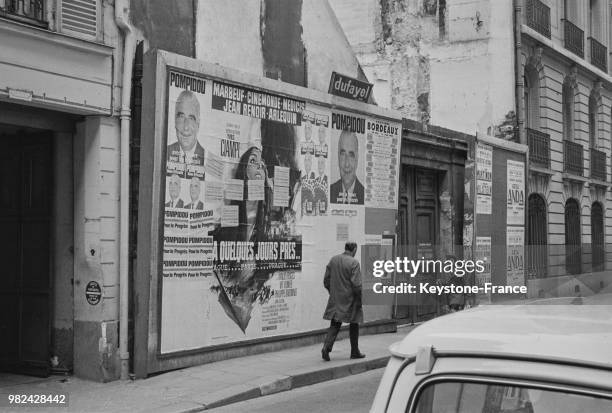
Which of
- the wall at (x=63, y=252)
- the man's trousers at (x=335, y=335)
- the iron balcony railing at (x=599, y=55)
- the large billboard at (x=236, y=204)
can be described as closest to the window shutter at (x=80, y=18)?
the large billboard at (x=236, y=204)

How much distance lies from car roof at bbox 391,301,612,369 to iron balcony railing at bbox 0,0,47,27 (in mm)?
7635

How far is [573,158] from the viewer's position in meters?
25.0

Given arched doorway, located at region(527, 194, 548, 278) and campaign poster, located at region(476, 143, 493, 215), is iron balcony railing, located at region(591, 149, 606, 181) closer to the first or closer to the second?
arched doorway, located at region(527, 194, 548, 278)

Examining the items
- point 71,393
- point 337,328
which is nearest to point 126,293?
point 71,393

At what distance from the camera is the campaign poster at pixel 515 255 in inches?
746

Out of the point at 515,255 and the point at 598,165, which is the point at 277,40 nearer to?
the point at 515,255

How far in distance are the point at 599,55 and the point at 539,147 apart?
25.7ft

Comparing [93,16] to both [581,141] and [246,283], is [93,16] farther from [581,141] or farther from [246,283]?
[581,141]

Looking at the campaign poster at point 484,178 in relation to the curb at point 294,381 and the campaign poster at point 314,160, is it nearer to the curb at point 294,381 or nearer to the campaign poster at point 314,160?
the campaign poster at point 314,160

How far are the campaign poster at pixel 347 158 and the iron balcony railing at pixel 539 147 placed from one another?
9935mm

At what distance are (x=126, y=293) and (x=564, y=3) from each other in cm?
2157

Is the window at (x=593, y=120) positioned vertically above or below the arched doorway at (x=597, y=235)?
above

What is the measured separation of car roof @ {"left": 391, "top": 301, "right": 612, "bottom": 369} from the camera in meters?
1.65

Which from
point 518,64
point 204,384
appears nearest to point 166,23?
point 204,384
